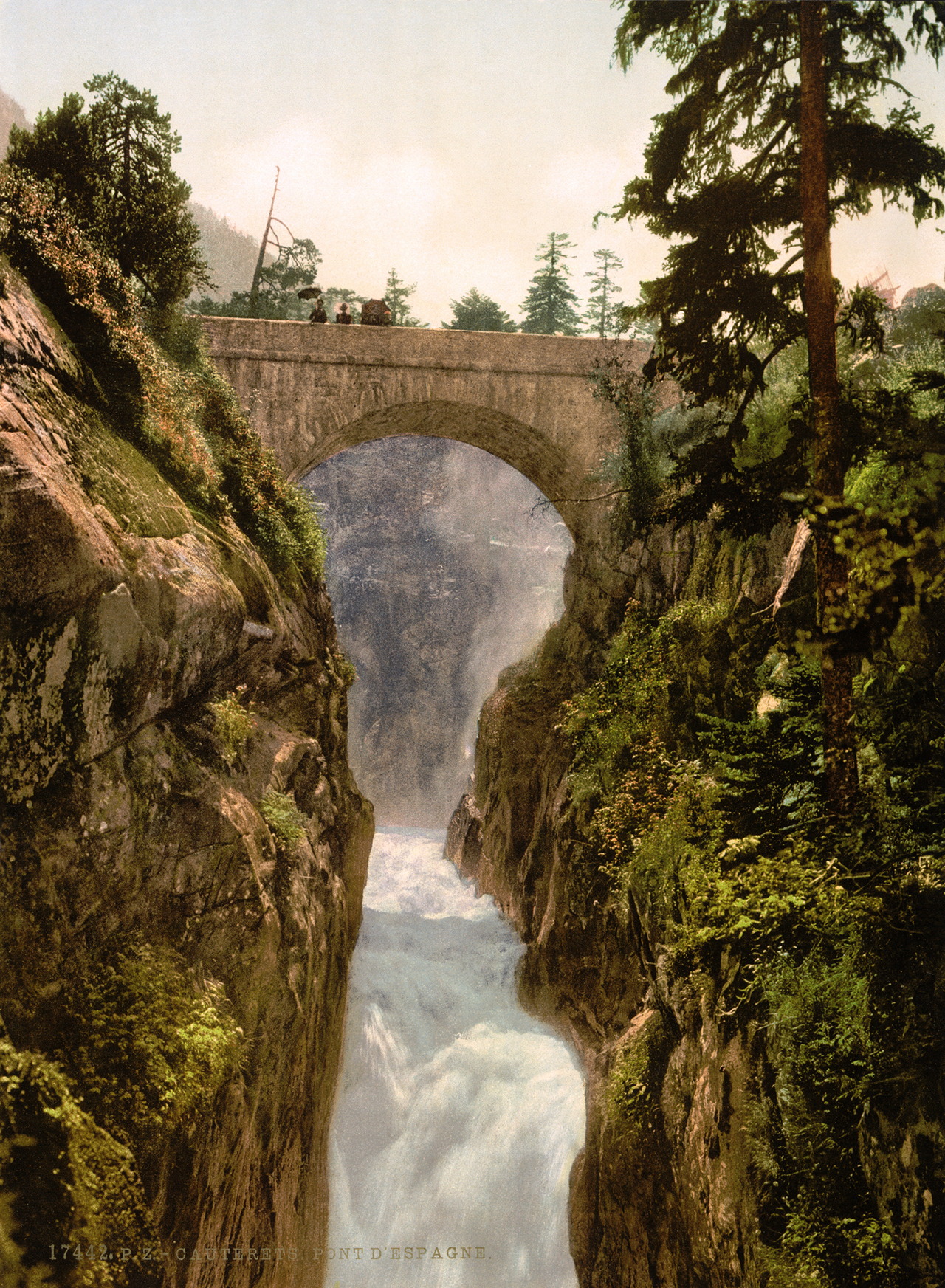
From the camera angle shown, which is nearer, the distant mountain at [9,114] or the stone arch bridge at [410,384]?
the distant mountain at [9,114]

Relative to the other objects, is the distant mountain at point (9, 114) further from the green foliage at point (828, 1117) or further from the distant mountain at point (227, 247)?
the green foliage at point (828, 1117)

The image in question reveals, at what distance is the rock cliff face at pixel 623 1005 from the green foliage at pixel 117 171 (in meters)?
8.84

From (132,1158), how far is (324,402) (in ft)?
40.4

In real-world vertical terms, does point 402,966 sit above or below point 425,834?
above

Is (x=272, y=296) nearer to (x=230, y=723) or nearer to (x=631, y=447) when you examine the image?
(x=631, y=447)

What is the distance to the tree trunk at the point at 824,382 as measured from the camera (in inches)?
241

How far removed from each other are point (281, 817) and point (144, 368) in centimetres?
544

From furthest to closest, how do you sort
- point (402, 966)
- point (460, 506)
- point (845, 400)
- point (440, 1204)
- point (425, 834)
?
point (460, 506) < point (425, 834) < point (402, 966) < point (440, 1204) < point (845, 400)

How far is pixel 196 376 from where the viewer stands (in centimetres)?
1255

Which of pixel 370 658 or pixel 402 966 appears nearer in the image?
pixel 402 966

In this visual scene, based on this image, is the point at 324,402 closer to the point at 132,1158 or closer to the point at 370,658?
the point at 132,1158

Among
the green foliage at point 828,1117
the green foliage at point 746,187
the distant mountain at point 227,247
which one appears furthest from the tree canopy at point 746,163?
the distant mountain at point 227,247

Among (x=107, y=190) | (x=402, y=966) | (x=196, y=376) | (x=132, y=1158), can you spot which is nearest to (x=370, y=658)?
(x=402, y=966)

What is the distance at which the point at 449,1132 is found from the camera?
12.5m
